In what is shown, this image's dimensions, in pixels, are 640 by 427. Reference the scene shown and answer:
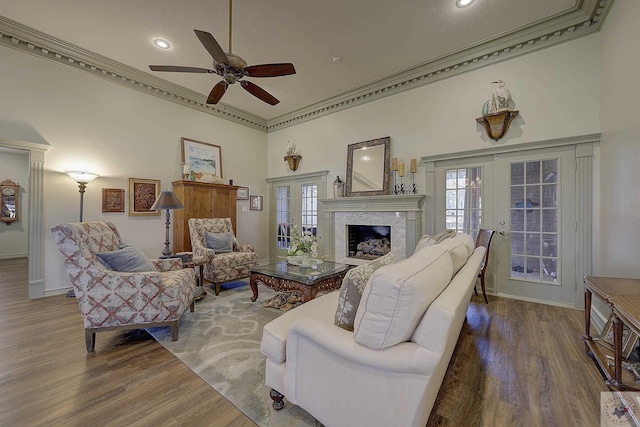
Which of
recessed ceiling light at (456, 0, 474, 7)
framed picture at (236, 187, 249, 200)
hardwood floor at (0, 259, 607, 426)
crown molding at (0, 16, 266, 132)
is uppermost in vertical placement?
recessed ceiling light at (456, 0, 474, 7)

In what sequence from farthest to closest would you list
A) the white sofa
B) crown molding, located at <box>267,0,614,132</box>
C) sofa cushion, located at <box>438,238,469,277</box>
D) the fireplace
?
the fireplace < crown molding, located at <box>267,0,614,132</box> < sofa cushion, located at <box>438,238,469,277</box> < the white sofa

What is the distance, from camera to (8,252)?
Answer: 6.41 metres

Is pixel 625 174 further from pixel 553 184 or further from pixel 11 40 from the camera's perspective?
pixel 11 40

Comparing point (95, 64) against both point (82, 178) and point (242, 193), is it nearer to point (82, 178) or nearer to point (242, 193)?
point (82, 178)

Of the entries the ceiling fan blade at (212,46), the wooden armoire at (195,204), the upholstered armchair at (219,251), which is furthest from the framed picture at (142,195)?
the ceiling fan blade at (212,46)

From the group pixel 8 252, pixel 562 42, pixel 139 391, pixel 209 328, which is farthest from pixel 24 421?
pixel 8 252

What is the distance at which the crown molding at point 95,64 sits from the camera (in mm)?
3248

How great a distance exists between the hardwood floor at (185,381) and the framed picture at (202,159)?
3.00m

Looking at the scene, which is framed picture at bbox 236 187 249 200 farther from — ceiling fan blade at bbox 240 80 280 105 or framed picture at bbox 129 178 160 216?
ceiling fan blade at bbox 240 80 280 105

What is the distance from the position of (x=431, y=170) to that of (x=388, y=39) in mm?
1972

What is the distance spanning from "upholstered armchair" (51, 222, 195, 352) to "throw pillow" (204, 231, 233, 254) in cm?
177

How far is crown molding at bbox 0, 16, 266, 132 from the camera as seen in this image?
3248mm

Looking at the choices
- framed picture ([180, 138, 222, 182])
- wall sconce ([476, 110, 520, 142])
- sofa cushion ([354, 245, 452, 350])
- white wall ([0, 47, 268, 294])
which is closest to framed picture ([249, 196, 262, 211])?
framed picture ([180, 138, 222, 182])

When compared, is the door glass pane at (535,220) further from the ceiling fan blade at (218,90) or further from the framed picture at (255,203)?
the framed picture at (255,203)
